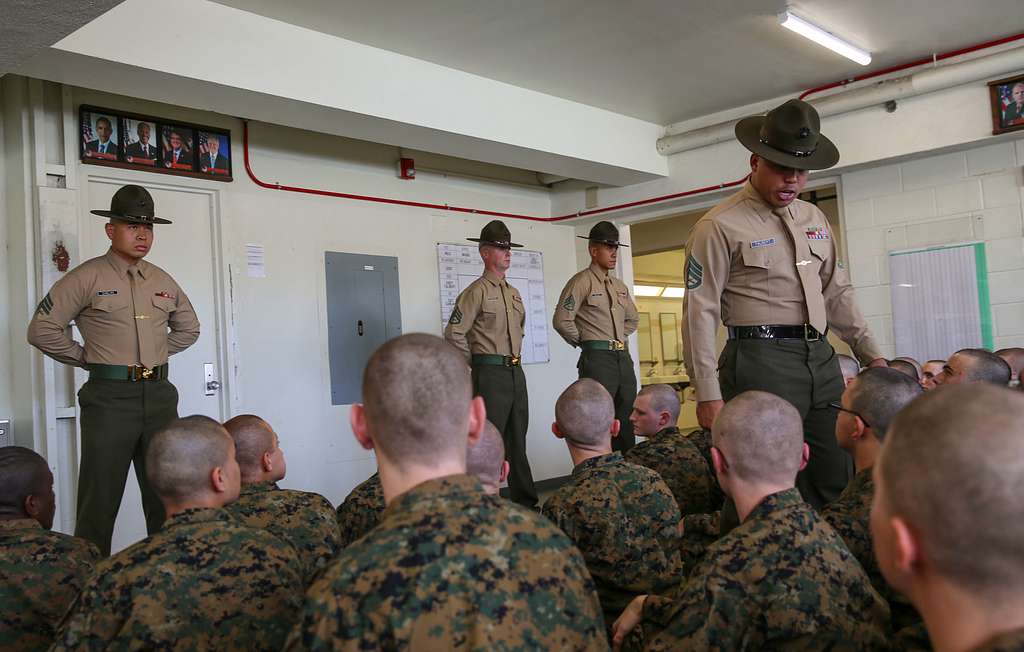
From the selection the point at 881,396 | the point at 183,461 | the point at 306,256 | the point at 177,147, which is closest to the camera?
the point at 183,461

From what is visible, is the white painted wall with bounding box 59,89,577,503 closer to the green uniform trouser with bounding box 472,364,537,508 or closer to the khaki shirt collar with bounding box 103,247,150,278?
the green uniform trouser with bounding box 472,364,537,508

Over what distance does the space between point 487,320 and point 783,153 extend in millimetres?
3073

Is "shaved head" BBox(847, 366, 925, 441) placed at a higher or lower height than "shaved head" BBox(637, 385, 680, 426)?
higher

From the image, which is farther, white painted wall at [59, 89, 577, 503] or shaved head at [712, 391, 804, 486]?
white painted wall at [59, 89, 577, 503]

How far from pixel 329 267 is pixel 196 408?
1364 mm

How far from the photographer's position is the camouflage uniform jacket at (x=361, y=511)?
2707 mm

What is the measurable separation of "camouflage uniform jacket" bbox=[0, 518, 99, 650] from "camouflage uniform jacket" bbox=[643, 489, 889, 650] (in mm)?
1408

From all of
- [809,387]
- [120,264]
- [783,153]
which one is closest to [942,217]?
[783,153]

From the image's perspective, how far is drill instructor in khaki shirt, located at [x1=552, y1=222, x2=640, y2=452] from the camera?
5828 millimetres

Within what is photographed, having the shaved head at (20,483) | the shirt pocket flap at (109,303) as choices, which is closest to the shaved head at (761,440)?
the shaved head at (20,483)

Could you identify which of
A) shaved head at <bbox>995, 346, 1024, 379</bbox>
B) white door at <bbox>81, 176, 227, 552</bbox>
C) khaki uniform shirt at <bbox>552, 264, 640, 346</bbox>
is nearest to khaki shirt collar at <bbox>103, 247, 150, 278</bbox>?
white door at <bbox>81, 176, 227, 552</bbox>

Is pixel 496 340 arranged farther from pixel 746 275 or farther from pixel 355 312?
pixel 746 275

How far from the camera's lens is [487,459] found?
2.59 m

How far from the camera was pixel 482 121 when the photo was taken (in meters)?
5.61
